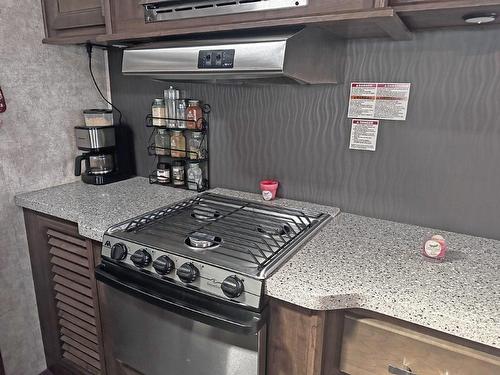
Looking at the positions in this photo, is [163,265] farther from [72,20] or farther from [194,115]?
[72,20]

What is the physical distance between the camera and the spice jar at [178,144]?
64.3 inches

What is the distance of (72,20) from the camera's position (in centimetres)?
143

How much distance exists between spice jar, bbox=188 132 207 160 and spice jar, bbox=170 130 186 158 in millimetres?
47

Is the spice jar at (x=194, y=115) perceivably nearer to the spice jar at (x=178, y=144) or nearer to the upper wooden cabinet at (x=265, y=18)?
the spice jar at (x=178, y=144)

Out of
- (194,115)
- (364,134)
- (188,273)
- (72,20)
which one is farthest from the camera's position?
(194,115)

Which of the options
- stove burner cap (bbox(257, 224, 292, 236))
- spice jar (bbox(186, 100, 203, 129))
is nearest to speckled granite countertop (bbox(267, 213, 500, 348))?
stove burner cap (bbox(257, 224, 292, 236))

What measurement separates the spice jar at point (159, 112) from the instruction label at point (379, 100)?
0.79 meters

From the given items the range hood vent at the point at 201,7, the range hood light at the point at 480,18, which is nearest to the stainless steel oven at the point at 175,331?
the range hood vent at the point at 201,7

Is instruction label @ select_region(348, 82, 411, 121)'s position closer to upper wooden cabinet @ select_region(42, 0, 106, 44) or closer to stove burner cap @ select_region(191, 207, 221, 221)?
stove burner cap @ select_region(191, 207, 221, 221)

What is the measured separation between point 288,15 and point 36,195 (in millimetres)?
1189

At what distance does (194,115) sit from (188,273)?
0.80m

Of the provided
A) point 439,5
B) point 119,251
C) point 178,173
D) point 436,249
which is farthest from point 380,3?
point 178,173

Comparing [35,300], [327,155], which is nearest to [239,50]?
[327,155]

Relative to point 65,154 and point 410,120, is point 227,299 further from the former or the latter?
point 65,154
